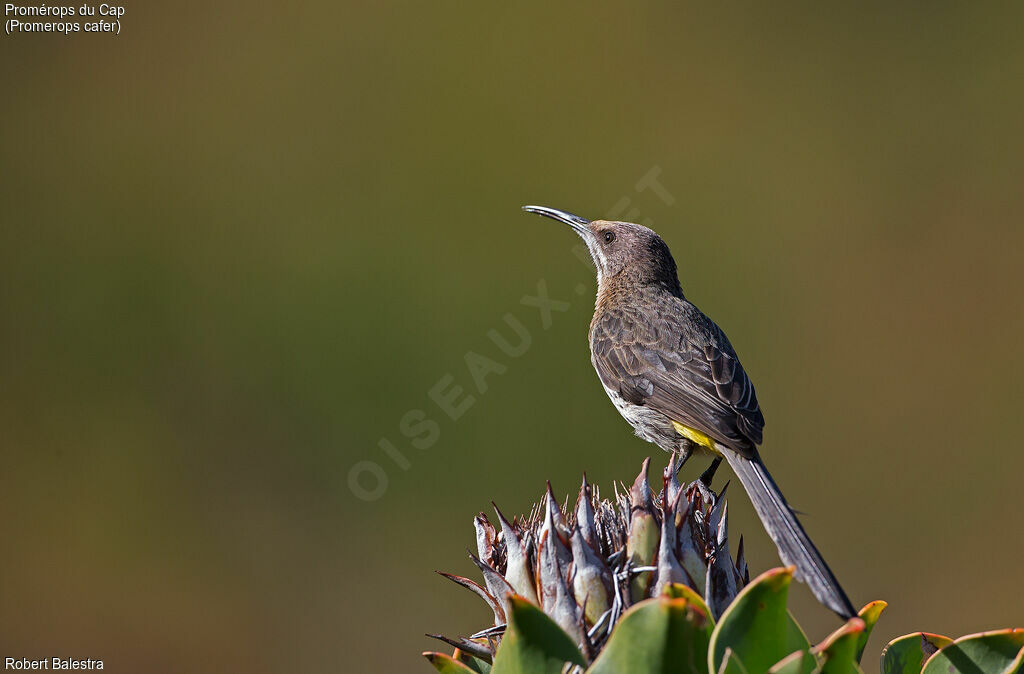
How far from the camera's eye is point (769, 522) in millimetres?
3391

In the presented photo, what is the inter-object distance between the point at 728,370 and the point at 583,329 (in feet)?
11.9

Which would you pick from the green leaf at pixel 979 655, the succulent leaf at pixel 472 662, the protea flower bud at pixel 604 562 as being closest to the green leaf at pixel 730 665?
the protea flower bud at pixel 604 562

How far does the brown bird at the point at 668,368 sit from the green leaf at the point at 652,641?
135 centimetres

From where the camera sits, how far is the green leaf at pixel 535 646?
209 centimetres

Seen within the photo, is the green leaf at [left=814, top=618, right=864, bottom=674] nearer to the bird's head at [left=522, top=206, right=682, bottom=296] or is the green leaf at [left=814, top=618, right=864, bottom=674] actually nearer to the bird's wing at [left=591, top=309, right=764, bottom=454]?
the bird's wing at [left=591, top=309, right=764, bottom=454]

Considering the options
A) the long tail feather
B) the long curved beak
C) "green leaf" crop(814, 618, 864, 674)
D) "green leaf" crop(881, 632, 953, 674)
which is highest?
the long curved beak

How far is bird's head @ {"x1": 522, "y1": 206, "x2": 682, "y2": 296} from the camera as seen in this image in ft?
20.0

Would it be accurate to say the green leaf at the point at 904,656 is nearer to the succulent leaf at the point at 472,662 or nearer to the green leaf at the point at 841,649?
the green leaf at the point at 841,649

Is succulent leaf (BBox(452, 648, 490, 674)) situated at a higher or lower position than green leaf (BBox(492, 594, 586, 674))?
lower

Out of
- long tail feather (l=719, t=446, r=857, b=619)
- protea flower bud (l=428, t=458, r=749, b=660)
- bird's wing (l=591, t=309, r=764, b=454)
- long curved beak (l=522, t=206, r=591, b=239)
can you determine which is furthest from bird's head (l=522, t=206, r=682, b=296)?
protea flower bud (l=428, t=458, r=749, b=660)

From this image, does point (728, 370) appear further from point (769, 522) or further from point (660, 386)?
point (769, 522)

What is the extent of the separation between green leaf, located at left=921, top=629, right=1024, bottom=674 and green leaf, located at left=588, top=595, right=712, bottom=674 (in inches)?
27.7

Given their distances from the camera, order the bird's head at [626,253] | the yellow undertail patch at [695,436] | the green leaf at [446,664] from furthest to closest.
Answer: the bird's head at [626,253]
the yellow undertail patch at [695,436]
the green leaf at [446,664]

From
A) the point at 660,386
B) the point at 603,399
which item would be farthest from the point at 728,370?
the point at 603,399
